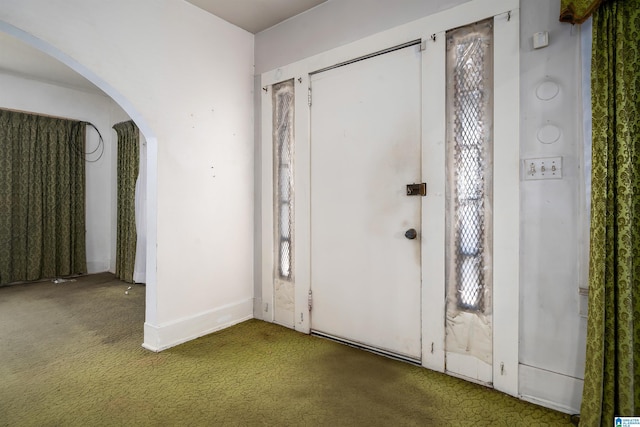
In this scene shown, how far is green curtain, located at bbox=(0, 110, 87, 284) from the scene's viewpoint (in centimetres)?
429

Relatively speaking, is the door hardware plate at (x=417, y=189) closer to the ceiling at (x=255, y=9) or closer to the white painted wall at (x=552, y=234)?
the white painted wall at (x=552, y=234)

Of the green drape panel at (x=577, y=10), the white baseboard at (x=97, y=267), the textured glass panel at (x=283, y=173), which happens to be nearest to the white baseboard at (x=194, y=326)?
the textured glass panel at (x=283, y=173)

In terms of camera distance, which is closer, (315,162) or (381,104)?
(381,104)

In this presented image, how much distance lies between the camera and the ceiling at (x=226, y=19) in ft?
8.84

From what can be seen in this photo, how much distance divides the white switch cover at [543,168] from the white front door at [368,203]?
24.5 inches

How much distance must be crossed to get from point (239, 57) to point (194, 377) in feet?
8.81

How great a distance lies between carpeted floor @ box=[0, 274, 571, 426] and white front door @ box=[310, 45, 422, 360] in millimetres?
249

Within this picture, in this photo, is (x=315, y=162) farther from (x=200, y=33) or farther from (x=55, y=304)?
(x=55, y=304)

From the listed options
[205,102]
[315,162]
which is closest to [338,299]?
[315,162]

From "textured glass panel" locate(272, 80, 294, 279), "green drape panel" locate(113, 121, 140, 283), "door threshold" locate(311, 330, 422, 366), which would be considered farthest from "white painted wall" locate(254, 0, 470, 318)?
"green drape panel" locate(113, 121, 140, 283)

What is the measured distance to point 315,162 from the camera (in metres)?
2.74

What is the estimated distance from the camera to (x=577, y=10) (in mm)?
1592

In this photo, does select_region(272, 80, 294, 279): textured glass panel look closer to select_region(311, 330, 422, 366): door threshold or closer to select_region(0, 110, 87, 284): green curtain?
select_region(311, 330, 422, 366): door threshold

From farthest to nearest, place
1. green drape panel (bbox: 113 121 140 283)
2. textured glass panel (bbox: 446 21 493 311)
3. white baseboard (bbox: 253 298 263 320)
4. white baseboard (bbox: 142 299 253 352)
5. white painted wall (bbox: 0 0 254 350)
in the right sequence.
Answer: green drape panel (bbox: 113 121 140 283)
white baseboard (bbox: 253 298 263 320)
white baseboard (bbox: 142 299 253 352)
white painted wall (bbox: 0 0 254 350)
textured glass panel (bbox: 446 21 493 311)
